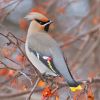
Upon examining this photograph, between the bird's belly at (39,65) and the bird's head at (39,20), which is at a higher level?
the bird's head at (39,20)

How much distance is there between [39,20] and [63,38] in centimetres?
227

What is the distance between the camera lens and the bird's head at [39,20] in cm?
309

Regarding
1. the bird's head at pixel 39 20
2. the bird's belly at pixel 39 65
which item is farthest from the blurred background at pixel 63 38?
the bird's head at pixel 39 20

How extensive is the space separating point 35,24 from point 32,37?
11cm

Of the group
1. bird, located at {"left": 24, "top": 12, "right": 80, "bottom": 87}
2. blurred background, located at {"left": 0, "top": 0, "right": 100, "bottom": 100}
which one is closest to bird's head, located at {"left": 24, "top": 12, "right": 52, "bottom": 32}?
bird, located at {"left": 24, "top": 12, "right": 80, "bottom": 87}

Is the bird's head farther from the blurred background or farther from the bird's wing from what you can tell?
Result: the blurred background

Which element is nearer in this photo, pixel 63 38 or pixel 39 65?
pixel 39 65

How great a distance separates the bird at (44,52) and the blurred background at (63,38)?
85 millimetres

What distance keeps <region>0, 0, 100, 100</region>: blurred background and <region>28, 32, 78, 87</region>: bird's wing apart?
9 centimetres

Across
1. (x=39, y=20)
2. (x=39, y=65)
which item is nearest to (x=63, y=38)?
(x=39, y=20)

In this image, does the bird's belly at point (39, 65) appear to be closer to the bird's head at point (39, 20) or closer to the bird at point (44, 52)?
the bird at point (44, 52)

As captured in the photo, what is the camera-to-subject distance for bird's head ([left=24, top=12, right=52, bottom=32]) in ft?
10.2

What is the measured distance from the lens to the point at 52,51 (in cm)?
296

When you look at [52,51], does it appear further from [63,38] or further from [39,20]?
[63,38]
